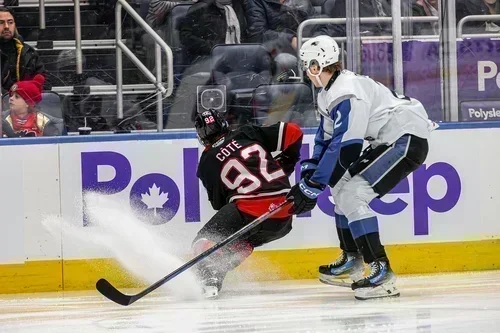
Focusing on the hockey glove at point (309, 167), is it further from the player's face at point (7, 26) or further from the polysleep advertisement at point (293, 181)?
the player's face at point (7, 26)

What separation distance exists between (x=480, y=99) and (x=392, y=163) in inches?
64.8

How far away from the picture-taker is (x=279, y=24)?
7465 millimetres

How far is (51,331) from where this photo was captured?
4992 millimetres

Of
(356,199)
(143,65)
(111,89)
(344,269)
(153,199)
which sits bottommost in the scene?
(344,269)

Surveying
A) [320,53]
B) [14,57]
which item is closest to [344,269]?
[320,53]

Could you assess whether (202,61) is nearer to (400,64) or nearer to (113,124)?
(113,124)

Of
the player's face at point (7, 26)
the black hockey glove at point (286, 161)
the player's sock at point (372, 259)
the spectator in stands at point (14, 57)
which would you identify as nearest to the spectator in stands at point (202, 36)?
the spectator in stands at point (14, 57)

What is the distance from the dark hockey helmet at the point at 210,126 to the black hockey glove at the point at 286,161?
337 millimetres

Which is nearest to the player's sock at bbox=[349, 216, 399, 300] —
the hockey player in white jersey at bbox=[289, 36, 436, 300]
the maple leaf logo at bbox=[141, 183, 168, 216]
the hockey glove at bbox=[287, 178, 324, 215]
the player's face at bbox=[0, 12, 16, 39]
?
the hockey player in white jersey at bbox=[289, 36, 436, 300]

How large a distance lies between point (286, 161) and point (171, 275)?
0.96 m

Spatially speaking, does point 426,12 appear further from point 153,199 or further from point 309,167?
point 153,199

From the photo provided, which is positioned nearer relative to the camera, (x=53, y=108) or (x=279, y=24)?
(x=53, y=108)

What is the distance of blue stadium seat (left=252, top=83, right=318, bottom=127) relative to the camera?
703cm

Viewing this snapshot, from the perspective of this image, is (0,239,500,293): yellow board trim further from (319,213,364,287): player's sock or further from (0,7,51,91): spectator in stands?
(0,7,51,91): spectator in stands
